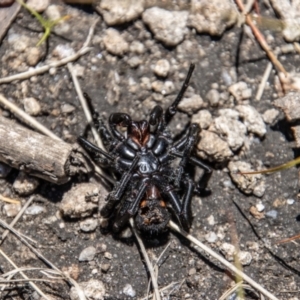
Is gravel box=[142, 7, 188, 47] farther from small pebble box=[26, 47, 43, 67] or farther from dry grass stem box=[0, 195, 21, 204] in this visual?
dry grass stem box=[0, 195, 21, 204]

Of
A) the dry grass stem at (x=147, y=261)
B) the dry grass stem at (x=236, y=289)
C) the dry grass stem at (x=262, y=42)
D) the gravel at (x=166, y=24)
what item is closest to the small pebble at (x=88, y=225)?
the dry grass stem at (x=147, y=261)

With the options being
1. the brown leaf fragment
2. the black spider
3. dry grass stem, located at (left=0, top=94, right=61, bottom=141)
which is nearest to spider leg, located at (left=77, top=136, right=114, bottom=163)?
the black spider

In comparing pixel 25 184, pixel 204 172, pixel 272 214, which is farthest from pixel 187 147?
pixel 25 184

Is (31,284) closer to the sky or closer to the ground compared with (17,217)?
closer to the ground

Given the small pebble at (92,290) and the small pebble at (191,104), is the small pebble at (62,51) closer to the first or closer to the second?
the small pebble at (191,104)

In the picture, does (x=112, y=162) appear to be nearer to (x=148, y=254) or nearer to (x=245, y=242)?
(x=148, y=254)

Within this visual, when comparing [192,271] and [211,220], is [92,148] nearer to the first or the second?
[211,220]
